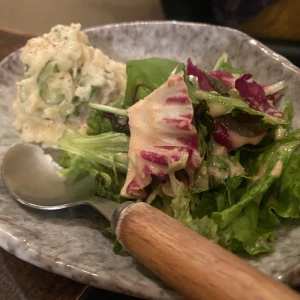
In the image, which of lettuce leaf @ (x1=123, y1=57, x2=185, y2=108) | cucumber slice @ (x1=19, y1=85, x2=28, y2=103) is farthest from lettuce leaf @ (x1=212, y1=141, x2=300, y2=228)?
cucumber slice @ (x1=19, y1=85, x2=28, y2=103)

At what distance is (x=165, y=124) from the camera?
3.42ft

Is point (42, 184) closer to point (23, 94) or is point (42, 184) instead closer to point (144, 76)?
point (23, 94)

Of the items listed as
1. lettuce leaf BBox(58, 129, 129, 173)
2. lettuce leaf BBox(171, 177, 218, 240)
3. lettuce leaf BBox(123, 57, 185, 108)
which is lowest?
lettuce leaf BBox(171, 177, 218, 240)

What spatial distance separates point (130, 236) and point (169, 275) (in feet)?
0.41

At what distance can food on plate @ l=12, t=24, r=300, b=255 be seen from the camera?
100 centimetres

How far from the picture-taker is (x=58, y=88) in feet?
4.45

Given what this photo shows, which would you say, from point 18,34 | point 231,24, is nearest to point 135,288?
point 18,34

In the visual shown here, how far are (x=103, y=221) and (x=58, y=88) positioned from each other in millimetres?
467

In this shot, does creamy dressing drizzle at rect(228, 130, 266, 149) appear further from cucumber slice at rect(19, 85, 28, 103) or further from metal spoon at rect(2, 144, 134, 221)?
cucumber slice at rect(19, 85, 28, 103)

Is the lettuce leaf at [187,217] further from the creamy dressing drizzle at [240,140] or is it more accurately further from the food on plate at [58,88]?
the food on plate at [58,88]

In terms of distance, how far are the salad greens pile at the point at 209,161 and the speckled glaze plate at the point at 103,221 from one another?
0.07m

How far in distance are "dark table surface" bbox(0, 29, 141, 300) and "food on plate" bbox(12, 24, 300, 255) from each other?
0.11 metres

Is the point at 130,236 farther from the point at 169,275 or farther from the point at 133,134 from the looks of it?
the point at 133,134

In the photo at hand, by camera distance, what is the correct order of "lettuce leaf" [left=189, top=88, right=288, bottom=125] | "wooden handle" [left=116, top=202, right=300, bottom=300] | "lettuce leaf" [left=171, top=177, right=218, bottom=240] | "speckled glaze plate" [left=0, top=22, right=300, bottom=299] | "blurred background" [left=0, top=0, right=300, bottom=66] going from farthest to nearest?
"blurred background" [left=0, top=0, right=300, bottom=66] → "lettuce leaf" [left=189, top=88, right=288, bottom=125] → "lettuce leaf" [left=171, top=177, right=218, bottom=240] → "speckled glaze plate" [left=0, top=22, right=300, bottom=299] → "wooden handle" [left=116, top=202, right=300, bottom=300]
